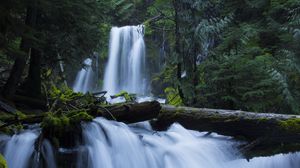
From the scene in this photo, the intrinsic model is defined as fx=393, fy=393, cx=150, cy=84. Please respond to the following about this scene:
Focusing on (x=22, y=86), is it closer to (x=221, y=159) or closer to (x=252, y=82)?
(x=221, y=159)

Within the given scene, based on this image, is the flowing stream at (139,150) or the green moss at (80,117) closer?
the flowing stream at (139,150)

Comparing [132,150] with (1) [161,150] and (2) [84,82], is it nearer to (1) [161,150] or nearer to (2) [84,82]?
(1) [161,150]

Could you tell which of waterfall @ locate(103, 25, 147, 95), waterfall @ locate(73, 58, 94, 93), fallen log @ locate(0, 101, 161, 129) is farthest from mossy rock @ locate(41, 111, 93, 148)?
waterfall @ locate(73, 58, 94, 93)

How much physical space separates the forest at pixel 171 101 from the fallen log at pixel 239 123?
18mm

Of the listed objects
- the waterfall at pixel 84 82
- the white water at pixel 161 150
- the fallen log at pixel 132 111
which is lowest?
the white water at pixel 161 150

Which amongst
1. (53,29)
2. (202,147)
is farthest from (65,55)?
(202,147)

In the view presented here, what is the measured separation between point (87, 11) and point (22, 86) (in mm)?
2196

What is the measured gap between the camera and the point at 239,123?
6.62 meters

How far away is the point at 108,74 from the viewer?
2267 centimetres

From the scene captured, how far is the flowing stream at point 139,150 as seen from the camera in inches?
212

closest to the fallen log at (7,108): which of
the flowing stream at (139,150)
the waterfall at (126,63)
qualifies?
the flowing stream at (139,150)

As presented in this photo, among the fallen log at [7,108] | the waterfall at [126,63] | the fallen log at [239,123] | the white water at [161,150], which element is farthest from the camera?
the waterfall at [126,63]

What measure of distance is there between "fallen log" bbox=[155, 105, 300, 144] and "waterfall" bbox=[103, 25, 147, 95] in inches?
555

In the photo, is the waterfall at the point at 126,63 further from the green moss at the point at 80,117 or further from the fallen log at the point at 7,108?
the green moss at the point at 80,117
